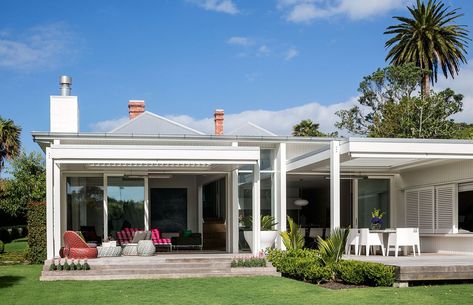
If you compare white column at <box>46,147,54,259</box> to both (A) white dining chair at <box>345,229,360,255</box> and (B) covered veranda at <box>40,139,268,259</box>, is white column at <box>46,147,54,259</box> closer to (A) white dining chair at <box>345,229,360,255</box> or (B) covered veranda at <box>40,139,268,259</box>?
(B) covered veranda at <box>40,139,268,259</box>

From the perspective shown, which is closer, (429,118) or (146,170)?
(146,170)

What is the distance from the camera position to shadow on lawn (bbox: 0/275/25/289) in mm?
14320

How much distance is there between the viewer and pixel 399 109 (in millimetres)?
38312

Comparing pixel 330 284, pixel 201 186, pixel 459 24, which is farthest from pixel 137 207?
pixel 459 24

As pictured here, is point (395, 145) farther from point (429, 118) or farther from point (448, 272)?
point (429, 118)

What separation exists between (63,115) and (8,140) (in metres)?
17.4

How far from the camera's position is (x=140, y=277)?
1541 centimetres

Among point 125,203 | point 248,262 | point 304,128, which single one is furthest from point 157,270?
point 304,128

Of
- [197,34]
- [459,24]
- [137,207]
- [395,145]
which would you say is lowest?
[137,207]

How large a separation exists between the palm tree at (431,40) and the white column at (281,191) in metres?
26.8

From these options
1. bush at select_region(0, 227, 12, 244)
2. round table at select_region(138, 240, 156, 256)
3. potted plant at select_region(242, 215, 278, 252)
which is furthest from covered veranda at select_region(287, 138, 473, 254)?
bush at select_region(0, 227, 12, 244)

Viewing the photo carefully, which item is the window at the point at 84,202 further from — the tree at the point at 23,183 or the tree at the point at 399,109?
the tree at the point at 399,109

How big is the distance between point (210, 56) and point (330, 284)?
52.5 ft

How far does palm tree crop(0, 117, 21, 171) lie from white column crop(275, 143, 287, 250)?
67.8 ft
